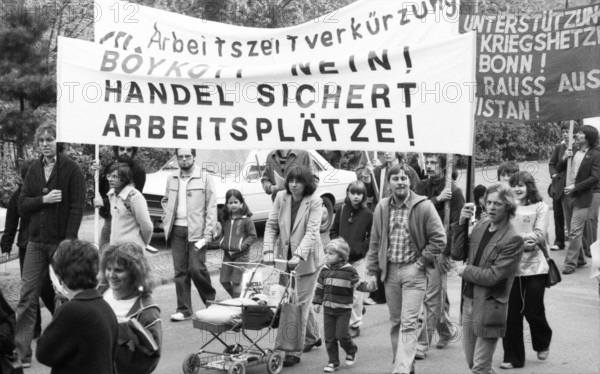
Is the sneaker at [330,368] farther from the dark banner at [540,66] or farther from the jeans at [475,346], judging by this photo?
the dark banner at [540,66]

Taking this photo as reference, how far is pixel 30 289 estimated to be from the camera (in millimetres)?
9297

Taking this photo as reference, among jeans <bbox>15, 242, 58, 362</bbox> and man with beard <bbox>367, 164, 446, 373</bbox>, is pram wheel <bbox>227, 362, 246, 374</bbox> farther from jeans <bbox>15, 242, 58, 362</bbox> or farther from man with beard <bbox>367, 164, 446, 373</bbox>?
jeans <bbox>15, 242, 58, 362</bbox>

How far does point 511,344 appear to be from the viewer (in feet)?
30.1

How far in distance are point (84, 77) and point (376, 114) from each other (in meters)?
2.74

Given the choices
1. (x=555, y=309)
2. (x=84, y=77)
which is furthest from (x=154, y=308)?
(x=555, y=309)

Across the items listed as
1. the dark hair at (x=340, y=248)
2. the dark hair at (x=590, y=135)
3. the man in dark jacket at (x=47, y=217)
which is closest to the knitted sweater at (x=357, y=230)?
the dark hair at (x=340, y=248)

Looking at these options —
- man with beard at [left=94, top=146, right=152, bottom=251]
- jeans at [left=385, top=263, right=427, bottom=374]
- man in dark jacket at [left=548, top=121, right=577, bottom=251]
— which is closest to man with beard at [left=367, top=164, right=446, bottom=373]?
jeans at [left=385, top=263, right=427, bottom=374]

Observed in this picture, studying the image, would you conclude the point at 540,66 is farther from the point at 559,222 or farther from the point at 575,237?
the point at 559,222

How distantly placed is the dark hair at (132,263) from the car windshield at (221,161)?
439 inches

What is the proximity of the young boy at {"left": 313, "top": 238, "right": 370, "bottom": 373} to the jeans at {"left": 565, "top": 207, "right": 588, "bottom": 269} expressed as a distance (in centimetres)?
560

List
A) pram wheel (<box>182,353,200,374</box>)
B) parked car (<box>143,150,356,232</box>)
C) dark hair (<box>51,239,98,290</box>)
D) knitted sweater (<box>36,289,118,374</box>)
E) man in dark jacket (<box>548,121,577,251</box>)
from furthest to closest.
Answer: parked car (<box>143,150,356,232</box>), man in dark jacket (<box>548,121,577,251</box>), pram wheel (<box>182,353,200,374</box>), dark hair (<box>51,239,98,290</box>), knitted sweater (<box>36,289,118,374</box>)

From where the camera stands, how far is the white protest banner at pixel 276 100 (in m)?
8.14

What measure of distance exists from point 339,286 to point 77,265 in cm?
395

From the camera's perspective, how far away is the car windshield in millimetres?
17444
